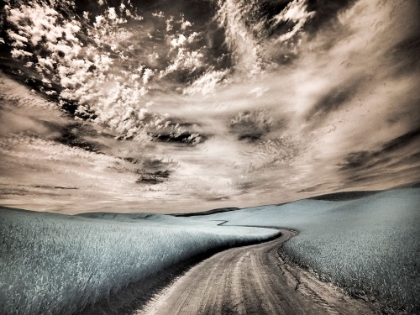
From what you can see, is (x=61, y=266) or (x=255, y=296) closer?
(x=61, y=266)

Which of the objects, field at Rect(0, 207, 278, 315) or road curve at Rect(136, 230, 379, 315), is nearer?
field at Rect(0, 207, 278, 315)

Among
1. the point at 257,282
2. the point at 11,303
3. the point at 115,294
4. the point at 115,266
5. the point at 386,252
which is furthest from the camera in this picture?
the point at 386,252

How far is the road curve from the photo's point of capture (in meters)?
4.75

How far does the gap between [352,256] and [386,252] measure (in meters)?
1.24

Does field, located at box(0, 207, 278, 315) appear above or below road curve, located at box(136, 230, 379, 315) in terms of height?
above

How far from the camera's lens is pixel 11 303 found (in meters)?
3.49

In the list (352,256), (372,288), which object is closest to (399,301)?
(372,288)

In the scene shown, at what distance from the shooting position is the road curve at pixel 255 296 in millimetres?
4754

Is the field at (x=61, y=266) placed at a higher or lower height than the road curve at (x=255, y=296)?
higher

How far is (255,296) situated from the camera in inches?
219

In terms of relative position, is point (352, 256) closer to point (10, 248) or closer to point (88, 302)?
point (88, 302)

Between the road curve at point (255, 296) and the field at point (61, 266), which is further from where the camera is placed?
the road curve at point (255, 296)

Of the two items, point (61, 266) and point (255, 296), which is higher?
point (61, 266)

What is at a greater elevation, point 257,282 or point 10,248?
point 10,248
